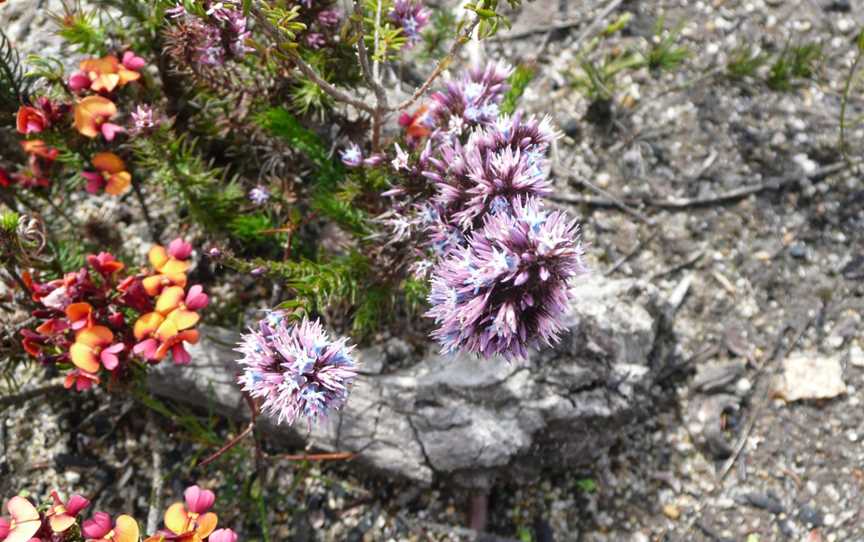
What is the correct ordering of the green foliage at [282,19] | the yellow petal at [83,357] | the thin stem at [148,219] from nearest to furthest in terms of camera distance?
1. the green foliage at [282,19]
2. the yellow petal at [83,357]
3. the thin stem at [148,219]

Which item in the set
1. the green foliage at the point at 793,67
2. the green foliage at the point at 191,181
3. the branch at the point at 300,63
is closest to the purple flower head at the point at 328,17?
the branch at the point at 300,63

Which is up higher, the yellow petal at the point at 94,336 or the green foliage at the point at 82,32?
the green foliage at the point at 82,32

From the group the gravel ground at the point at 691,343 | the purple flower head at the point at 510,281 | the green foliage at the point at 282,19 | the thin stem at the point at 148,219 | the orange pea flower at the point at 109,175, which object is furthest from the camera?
the thin stem at the point at 148,219

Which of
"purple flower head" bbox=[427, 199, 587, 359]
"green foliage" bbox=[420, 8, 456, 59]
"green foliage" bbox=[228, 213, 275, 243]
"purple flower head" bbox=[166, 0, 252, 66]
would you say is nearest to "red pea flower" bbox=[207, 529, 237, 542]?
"purple flower head" bbox=[427, 199, 587, 359]

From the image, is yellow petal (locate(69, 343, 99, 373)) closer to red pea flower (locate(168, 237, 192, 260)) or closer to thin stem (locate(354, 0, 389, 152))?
red pea flower (locate(168, 237, 192, 260))

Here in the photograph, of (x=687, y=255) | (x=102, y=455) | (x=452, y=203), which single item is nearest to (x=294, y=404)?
(x=452, y=203)

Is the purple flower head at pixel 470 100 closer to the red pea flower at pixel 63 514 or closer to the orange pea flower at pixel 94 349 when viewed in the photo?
the orange pea flower at pixel 94 349

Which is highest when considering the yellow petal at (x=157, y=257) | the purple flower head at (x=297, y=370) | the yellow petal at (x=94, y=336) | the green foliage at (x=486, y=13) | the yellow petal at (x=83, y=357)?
the green foliage at (x=486, y=13)

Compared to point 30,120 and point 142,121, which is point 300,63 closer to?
point 142,121
